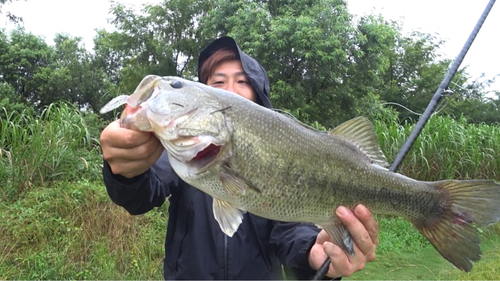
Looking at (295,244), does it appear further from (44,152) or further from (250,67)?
(44,152)

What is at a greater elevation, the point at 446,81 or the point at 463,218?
the point at 446,81

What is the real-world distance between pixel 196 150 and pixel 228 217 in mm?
305

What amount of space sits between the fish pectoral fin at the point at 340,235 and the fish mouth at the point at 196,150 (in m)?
0.56

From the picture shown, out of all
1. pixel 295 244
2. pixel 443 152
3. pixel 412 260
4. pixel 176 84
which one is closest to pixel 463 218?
pixel 295 244

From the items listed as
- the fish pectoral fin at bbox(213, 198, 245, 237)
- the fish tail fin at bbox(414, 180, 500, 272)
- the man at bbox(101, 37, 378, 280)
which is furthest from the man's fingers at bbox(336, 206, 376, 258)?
the fish pectoral fin at bbox(213, 198, 245, 237)

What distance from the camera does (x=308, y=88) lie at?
1102 cm

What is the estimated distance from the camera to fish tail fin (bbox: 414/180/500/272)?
1659 millimetres

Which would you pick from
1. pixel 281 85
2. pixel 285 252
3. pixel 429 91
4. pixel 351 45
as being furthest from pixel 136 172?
pixel 429 91

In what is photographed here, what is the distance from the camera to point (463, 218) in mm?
1729

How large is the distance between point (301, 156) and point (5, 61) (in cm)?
2102

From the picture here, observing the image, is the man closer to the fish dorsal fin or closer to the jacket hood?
the jacket hood

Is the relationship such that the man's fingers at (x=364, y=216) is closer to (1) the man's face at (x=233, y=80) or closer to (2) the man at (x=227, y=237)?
(2) the man at (x=227, y=237)

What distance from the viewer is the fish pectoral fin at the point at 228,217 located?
1618 millimetres

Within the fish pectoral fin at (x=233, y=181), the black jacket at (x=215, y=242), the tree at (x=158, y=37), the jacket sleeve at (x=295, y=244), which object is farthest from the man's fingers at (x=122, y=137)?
the tree at (x=158, y=37)
